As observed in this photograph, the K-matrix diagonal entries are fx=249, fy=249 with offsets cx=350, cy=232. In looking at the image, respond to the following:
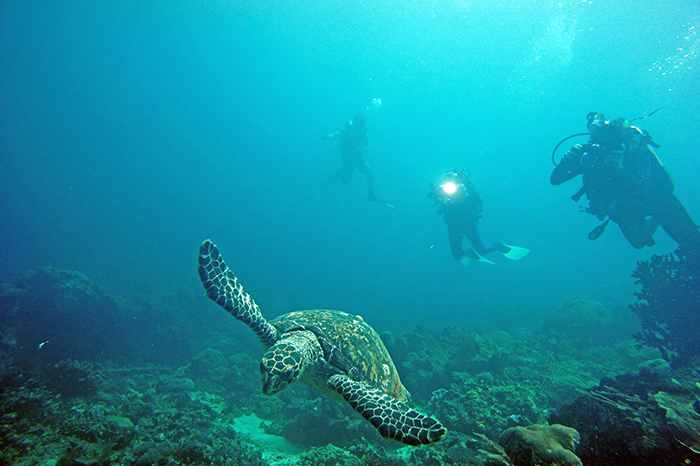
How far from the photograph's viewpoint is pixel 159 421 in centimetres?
545

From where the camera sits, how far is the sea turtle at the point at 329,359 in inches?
108

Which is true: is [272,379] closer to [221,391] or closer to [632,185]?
[221,391]

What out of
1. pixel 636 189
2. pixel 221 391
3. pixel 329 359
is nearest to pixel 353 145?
pixel 636 189

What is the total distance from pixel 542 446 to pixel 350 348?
260 cm

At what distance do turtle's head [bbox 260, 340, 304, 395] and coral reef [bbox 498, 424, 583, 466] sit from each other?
277cm

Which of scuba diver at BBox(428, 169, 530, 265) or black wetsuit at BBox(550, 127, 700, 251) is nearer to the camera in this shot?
black wetsuit at BBox(550, 127, 700, 251)

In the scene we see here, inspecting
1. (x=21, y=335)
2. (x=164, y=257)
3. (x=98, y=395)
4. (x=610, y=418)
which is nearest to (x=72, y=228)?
(x=164, y=257)

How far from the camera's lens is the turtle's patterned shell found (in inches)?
156

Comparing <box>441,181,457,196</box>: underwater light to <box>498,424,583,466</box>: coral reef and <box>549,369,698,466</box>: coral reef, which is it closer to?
<box>549,369,698,466</box>: coral reef

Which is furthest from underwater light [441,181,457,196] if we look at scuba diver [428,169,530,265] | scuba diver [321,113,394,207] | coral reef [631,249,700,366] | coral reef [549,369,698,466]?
coral reef [549,369,698,466]

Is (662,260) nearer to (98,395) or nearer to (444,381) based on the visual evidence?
(444,381)

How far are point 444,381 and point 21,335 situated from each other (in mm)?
13662

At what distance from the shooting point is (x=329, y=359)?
3.97 metres

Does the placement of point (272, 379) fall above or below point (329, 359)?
below
